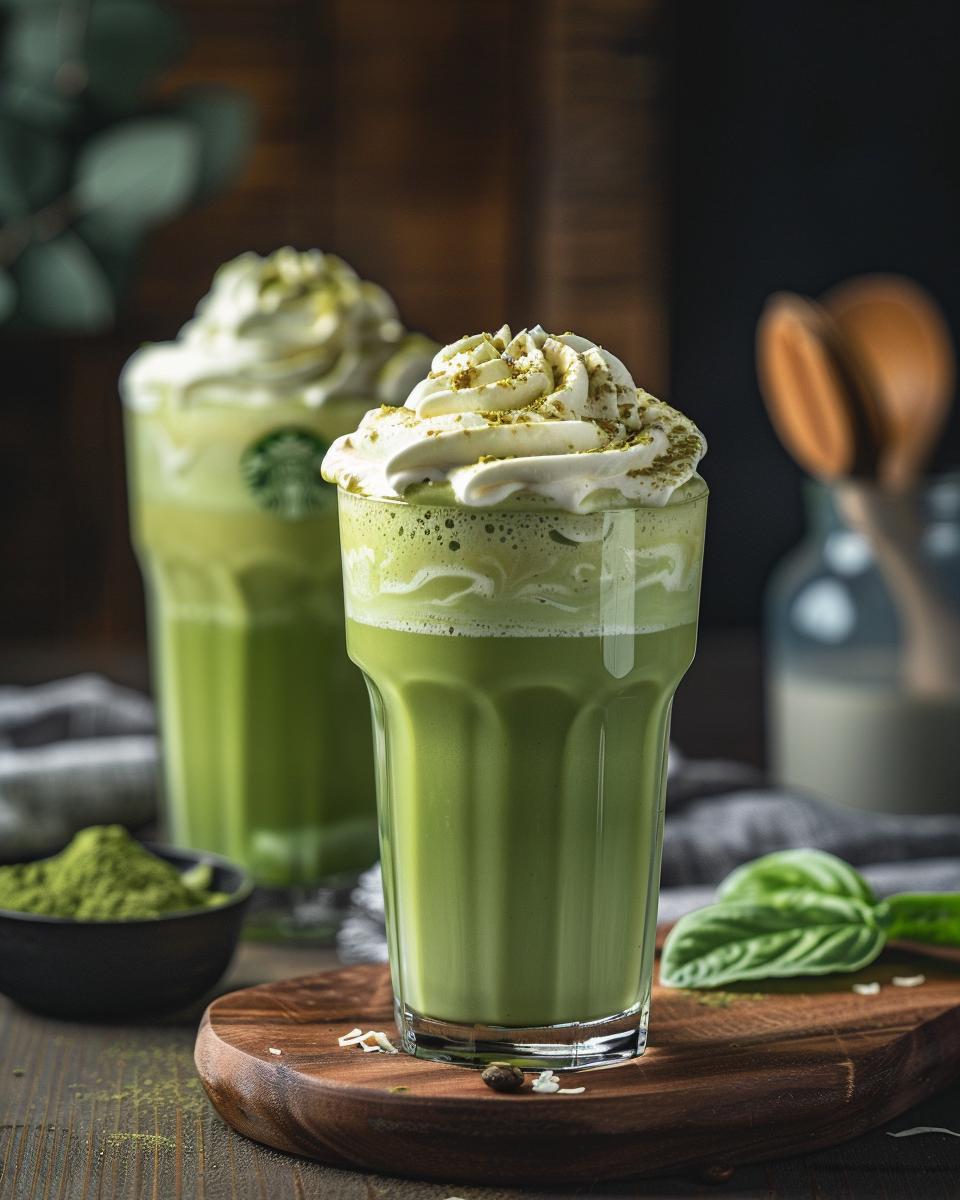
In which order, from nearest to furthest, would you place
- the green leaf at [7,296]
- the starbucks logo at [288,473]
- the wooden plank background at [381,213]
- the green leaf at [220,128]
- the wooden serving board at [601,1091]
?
1. the wooden serving board at [601,1091]
2. the starbucks logo at [288,473]
3. the green leaf at [7,296]
4. the green leaf at [220,128]
5. the wooden plank background at [381,213]

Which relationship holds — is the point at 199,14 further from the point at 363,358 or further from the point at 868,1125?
the point at 868,1125

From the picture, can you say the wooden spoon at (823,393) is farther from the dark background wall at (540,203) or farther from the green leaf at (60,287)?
the dark background wall at (540,203)

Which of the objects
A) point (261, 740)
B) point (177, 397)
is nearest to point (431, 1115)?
point (261, 740)

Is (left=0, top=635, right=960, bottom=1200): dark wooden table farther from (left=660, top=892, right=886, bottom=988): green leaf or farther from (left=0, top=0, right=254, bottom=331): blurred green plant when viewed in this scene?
(left=0, top=0, right=254, bottom=331): blurred green plant

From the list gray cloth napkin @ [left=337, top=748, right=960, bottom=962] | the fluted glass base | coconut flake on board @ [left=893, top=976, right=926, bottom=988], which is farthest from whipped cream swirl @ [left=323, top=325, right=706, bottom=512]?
gray cloth napkin @ [left=337, top=748, right=960, bottom=962]

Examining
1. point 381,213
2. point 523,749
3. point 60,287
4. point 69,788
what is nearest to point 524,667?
point 523,749

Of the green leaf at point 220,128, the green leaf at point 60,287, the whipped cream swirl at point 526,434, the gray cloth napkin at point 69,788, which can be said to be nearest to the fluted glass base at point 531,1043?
the whipped cream swirl at point 526,434

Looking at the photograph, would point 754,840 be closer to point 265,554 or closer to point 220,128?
point 265,554
